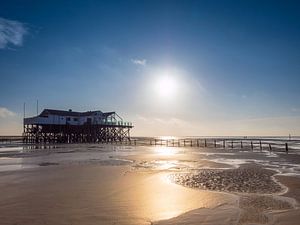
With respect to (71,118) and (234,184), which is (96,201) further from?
(71,118)

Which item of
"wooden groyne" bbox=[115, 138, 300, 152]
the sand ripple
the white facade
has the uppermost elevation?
the white facade

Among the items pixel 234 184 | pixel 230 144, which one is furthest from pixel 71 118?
pixel 234 184

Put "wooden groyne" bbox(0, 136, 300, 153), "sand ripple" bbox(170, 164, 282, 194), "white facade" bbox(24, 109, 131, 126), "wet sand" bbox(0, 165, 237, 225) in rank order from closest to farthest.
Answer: "wet sand" bbox(0, 165, 237, 225), "sand ripple" bbox(170, 164, 282, 194), "wooden groyne" bbox(0, 136, 300, 153), "white facade" bbox(24, 109, 131, 126)

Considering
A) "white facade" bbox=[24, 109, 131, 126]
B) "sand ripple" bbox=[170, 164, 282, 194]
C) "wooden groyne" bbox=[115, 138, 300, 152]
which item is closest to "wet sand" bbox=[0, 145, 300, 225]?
"sand ripple" bbox=[170, 164, 282, 194]

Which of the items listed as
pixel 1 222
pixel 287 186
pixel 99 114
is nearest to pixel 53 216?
pixel 1 222

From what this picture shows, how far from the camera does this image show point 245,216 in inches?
340

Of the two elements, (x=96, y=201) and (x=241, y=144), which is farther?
(x=241, y=144)

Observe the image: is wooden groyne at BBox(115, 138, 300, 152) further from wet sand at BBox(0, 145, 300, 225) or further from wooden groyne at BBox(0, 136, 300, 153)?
wet sand at BBox(0, 145, 300, 225)

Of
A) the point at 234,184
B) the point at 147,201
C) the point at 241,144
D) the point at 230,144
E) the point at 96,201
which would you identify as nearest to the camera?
the point at 96,201

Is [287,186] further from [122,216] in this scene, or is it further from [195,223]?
[122,216]

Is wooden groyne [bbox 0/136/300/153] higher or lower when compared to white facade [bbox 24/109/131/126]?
lower

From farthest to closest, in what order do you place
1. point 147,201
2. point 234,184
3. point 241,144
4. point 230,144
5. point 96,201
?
1. point 230,144
2. point 241,144
3. point 234,184
4. point 147,201
5. point 96,201

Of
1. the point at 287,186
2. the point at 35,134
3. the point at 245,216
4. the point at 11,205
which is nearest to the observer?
the point at 245,216

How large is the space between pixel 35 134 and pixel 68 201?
74.3 meters
